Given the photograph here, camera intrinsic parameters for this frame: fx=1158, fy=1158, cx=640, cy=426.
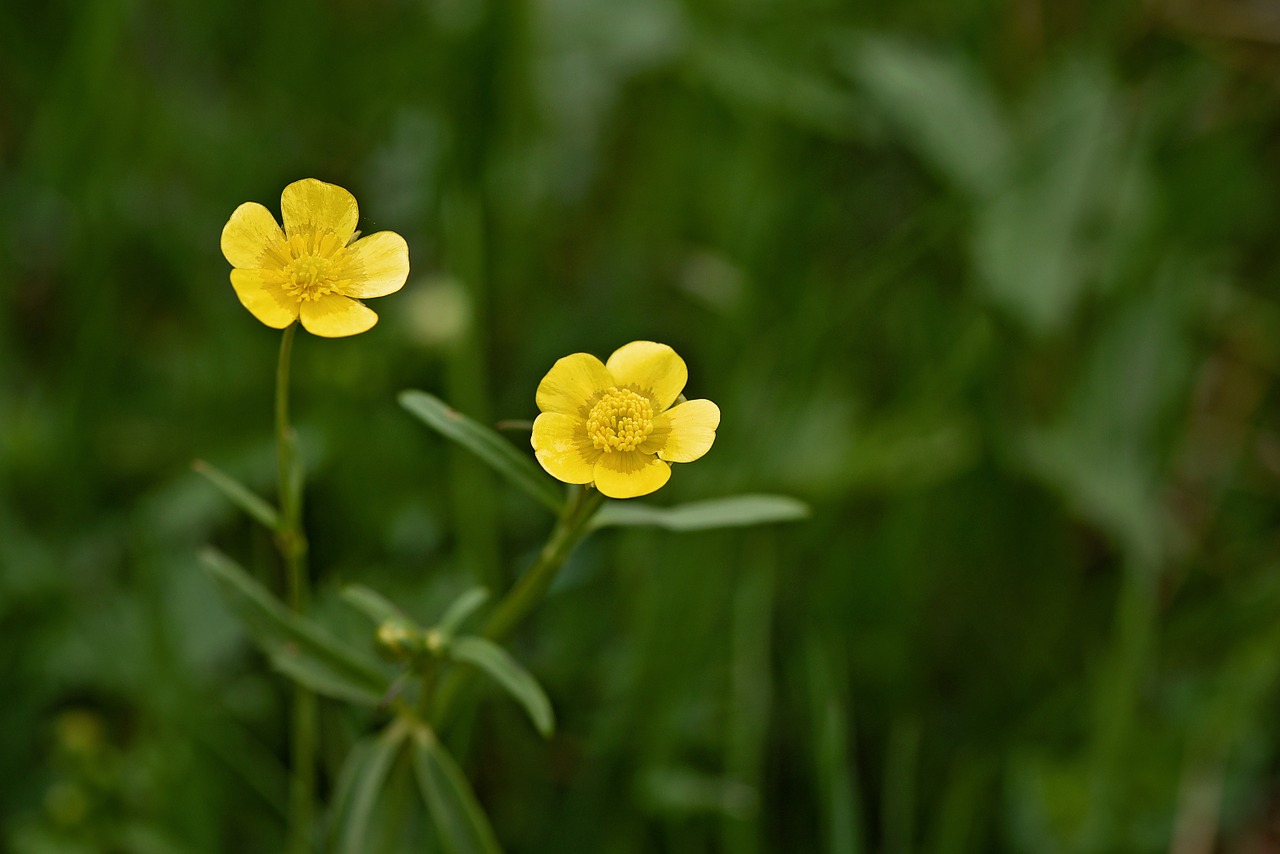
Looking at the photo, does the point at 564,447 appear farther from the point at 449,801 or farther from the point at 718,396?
the point at 718,396

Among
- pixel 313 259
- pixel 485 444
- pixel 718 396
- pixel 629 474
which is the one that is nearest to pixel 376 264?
pixel 313 259

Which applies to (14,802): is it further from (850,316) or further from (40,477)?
(850,316)

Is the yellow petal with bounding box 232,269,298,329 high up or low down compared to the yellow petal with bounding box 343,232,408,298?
down

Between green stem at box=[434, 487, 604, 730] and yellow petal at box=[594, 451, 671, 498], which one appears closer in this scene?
yellow petal at box=[594, 451, 671, 498]

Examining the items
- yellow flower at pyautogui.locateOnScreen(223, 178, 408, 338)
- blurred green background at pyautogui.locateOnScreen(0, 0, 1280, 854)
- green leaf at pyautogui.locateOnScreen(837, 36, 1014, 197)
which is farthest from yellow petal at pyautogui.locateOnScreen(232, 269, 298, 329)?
green leaf at pyautogui.locateOnScreen(837, 36, 1014, 197)

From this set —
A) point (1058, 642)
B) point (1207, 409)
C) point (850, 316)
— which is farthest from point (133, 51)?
point (1207, 409)

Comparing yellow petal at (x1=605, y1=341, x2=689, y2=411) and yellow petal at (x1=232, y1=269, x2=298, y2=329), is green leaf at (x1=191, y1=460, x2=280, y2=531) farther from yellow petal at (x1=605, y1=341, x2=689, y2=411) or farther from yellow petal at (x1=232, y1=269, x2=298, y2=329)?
yellow petal at (x1=605, y1=341, x2=689, y2=411)
